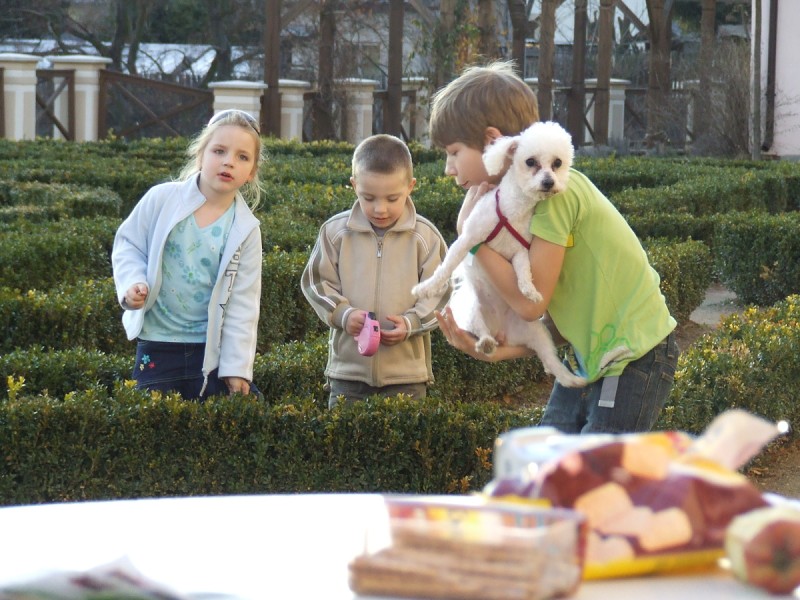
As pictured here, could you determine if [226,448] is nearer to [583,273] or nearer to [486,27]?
[583,273]

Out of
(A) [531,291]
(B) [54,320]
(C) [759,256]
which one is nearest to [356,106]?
(C) [759,256]

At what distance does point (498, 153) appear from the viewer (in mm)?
2531

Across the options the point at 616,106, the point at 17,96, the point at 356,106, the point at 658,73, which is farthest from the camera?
the point at 616,106

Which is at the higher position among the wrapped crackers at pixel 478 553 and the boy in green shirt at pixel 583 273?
the boy in green shirt at pixel 583 273

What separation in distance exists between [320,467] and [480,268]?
168 cm

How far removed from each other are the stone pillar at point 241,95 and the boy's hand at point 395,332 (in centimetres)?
1929

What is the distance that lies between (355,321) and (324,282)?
0.85ft

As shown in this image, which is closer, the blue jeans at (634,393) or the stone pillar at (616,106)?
the blue jeans at (634,393)

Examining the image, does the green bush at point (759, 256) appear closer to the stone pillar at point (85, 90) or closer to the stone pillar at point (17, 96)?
the stone pillar at point (17, 96)

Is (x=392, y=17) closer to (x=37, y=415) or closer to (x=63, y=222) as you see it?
(x=63, y=222)

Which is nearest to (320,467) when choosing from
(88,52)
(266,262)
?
(266,262)

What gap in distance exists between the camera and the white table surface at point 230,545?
1.21 metres

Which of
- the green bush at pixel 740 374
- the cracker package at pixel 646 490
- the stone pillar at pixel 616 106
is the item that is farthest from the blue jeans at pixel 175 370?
the stone pillar at pixel 616 106

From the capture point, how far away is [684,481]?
120cm
